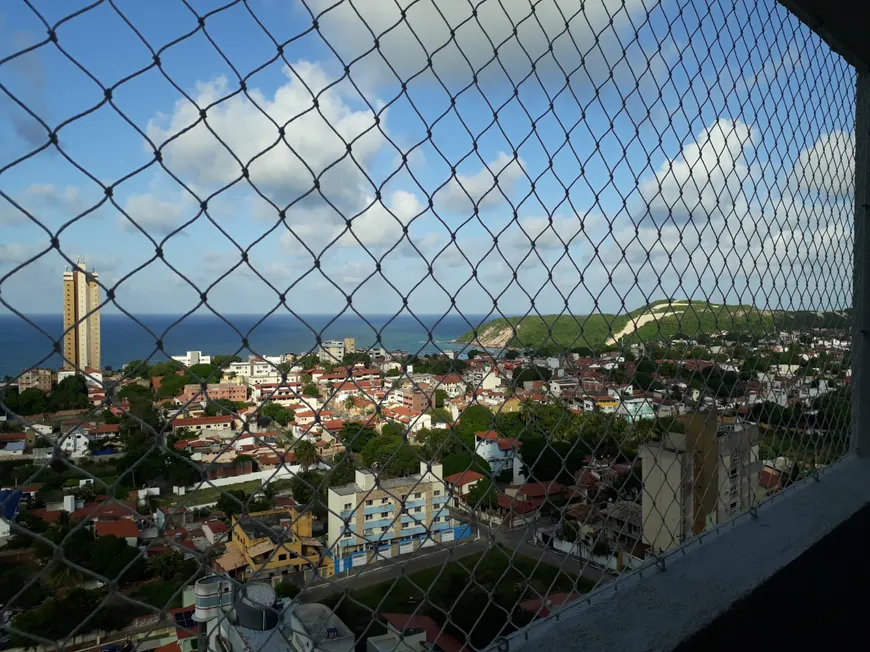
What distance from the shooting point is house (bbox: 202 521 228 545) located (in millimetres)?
668

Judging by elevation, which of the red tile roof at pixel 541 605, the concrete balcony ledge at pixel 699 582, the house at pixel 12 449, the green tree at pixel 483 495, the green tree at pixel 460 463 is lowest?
the concrete balcony ledge at pixel 699 582

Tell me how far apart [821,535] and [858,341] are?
770 millimetres

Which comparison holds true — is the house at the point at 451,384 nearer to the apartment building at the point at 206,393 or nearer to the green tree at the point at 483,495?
the green tree at the point at 483,495

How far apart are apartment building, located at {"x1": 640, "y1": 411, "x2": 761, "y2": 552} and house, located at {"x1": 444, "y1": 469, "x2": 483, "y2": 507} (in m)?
0.50

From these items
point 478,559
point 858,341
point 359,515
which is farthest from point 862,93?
point 359,515

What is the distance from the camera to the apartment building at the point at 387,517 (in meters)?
0.77

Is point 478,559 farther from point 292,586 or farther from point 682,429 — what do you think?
point 682,429

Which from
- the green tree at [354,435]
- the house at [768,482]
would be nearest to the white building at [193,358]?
the green tree at [354,435]

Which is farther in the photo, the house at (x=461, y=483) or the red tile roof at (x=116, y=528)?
the house at (x=461, y=483)

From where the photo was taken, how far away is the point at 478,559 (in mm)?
969

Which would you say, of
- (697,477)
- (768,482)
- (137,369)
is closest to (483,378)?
(137,369)

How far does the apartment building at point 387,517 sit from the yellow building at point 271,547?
3cm

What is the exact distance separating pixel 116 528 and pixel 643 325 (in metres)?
1.03

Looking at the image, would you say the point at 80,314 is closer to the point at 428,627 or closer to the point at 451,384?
the point at 451,384
